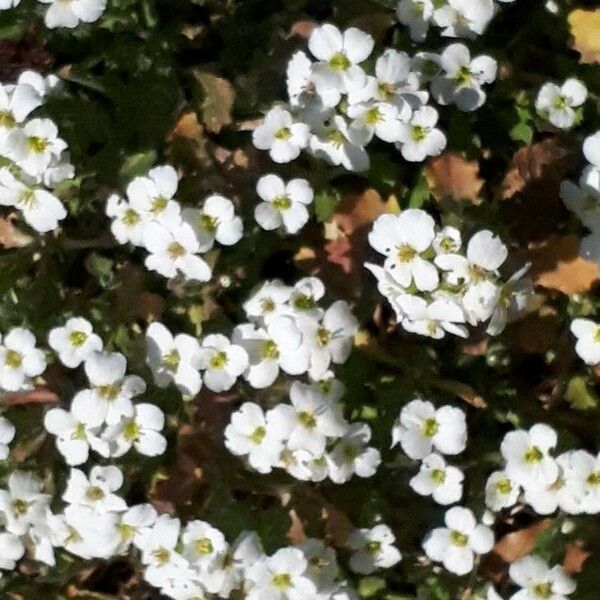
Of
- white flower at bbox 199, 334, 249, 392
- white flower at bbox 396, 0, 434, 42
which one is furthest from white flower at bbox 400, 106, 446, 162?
white flower at bbox 199, 334, 249, 392

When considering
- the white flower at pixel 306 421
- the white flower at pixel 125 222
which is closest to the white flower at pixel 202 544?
the white flower at pixel 306 421

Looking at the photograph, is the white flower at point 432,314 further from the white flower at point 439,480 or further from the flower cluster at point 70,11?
the flower cluster at point 70,11

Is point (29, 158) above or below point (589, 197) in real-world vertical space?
above

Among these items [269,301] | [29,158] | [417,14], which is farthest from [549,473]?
[29,158]

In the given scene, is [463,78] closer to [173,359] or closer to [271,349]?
[271,349]

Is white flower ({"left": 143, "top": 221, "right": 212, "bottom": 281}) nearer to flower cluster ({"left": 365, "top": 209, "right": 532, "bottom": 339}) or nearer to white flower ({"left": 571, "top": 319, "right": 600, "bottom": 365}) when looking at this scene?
flower cluster ({"left": 365, "top": 209, "right": 532, "bottom": 339})
